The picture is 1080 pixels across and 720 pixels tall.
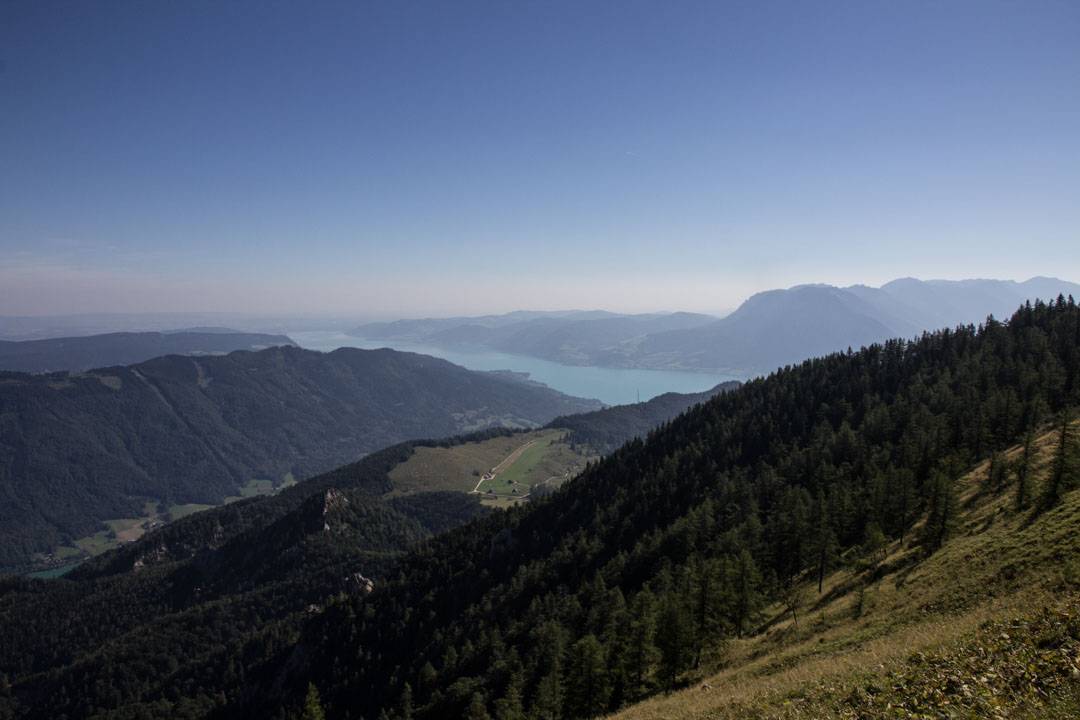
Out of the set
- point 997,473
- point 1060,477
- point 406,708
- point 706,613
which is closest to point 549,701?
point 706,613

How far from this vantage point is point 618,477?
14275 cm

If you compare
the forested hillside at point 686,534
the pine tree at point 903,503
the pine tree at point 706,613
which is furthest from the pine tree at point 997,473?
the pine tree at point 706,613

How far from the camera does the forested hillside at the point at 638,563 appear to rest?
177 feet

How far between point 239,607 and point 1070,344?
764 feet

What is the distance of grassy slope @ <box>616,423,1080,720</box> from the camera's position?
20.2 meters

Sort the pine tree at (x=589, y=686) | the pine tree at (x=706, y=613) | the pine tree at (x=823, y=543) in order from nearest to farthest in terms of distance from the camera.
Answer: the pine tree at (x=589, y=686), the pine tree at (x=706, y=613), the pine tree at (x=823, y=543)

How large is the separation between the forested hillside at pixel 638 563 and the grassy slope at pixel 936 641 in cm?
208

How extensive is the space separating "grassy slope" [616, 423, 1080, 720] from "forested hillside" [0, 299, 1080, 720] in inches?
81.8

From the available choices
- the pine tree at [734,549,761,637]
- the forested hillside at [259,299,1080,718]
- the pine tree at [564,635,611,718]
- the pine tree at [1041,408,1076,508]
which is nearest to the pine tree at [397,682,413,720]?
the forested hillside at [259,299,1080,718]

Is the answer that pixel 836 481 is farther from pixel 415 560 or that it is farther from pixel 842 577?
pixel 415 560

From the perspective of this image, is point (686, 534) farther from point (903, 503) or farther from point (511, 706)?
point (511, 706)

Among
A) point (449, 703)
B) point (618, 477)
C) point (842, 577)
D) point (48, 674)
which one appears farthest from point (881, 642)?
point (48, 674)

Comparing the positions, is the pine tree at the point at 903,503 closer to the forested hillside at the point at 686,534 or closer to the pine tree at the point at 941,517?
the forested hillside at the point at 686,534

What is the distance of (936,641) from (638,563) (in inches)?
2521
